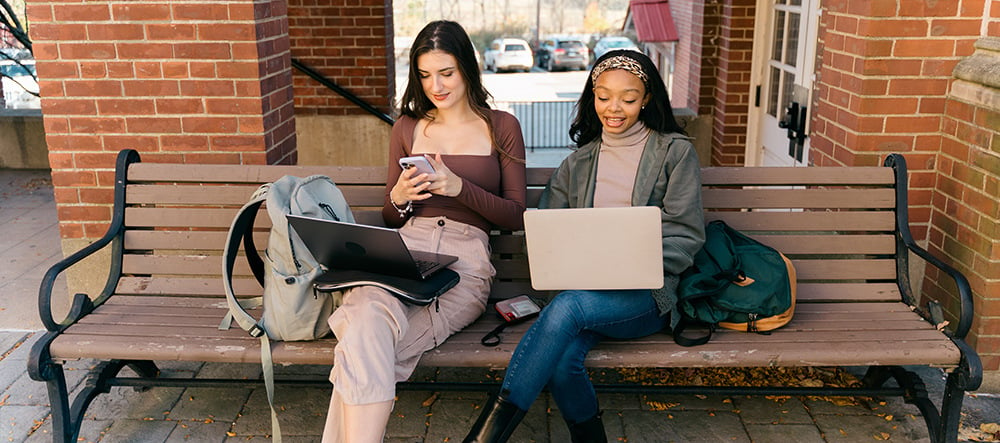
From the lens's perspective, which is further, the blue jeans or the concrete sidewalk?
the concrete sidewalk

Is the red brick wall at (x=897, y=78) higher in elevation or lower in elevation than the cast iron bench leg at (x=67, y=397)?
higher

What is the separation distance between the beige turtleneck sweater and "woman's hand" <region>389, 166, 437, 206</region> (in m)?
0.69

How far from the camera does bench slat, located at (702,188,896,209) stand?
340 cm

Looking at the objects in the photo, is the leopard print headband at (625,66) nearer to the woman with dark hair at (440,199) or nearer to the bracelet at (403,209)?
the woman with dark hair at (440,199)

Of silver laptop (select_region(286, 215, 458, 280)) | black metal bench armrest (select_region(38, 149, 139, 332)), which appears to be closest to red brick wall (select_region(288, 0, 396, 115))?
black metal bench armrest (select_region(38, 149, 139, 332))

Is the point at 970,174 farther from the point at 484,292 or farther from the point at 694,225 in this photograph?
the point at 484,292

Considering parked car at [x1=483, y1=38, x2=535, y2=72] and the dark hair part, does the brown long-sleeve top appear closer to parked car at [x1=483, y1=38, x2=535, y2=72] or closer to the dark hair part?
the dark hair part

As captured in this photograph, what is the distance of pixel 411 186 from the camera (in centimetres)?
300

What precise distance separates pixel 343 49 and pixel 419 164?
497cm

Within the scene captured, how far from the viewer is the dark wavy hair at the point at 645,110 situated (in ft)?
10.2

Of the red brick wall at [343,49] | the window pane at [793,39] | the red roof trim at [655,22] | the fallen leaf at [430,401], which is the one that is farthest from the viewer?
the red roof trim at [655,22]

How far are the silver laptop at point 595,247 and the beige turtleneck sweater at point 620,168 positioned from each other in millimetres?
492

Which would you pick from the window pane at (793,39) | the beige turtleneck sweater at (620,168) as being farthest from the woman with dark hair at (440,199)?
the window pane at (793,39)

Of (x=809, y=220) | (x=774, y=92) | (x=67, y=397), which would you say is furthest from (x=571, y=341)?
(x=774, y=92)
